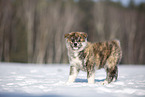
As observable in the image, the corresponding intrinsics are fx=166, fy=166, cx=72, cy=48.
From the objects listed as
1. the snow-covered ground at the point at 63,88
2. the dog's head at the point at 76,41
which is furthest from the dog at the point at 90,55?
the snow-covered ground at the point at 63,88

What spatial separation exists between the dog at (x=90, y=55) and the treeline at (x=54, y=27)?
17.8m

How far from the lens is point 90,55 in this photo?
5.22 m

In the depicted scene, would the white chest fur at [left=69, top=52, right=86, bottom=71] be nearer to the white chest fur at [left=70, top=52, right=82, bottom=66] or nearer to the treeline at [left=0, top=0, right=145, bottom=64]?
the white chest fur at [left=70, top=52, right=82, bottom=66]

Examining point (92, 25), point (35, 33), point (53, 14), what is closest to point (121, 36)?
point (92, 25)

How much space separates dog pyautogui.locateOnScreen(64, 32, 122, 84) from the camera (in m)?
4.94

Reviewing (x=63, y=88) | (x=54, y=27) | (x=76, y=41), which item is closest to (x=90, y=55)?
(x=76, y=41)

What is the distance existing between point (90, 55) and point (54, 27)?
61.8 ft

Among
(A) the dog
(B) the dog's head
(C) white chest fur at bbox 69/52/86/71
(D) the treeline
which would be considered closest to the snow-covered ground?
(A) the dog

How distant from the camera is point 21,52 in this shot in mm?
23938

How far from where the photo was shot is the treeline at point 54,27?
2256 cm

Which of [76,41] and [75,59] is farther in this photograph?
[75,59]

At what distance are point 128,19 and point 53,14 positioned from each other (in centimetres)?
1166

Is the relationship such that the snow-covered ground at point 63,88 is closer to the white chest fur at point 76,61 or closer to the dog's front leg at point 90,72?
the dog's front leg at point 90,72

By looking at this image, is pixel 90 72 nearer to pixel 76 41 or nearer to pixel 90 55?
pixel 90 55
